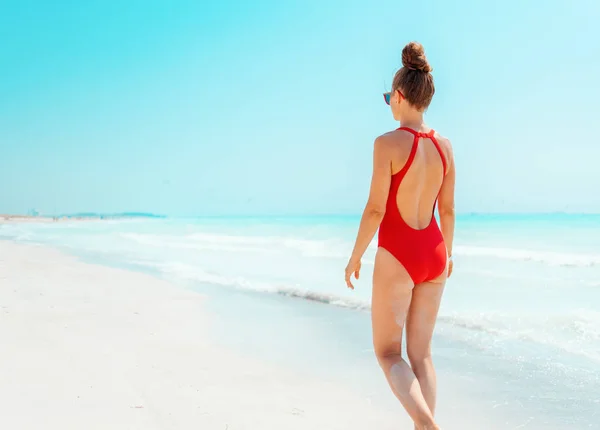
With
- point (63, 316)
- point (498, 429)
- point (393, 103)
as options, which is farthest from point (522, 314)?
point (63, 316)

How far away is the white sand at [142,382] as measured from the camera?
3051 millimetres

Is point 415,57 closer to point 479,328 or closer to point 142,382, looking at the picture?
point 142,382

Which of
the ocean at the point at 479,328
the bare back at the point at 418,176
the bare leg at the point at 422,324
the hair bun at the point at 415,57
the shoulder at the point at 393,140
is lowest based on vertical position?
the ocean at the point at 479,328

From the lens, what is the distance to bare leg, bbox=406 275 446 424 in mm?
2596

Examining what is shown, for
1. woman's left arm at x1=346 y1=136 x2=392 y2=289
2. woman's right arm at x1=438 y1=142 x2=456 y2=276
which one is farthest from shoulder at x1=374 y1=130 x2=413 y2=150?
woman's right arm at x1=438 y1=142 x2=456 y2=276

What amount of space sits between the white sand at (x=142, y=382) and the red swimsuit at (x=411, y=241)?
1344 mm

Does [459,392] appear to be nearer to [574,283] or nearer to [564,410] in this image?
[564,410]

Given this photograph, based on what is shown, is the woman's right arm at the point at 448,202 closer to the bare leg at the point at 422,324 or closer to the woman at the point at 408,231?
the woman at the point at 408,231

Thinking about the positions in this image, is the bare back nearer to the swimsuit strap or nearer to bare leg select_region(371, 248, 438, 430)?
the swimsuit strap

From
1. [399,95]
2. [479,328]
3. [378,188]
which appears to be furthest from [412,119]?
[479,328]

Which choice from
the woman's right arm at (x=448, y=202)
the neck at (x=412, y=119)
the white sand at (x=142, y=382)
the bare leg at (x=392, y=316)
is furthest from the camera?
the white sand at (x=142, y=382)

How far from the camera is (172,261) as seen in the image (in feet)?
45.4

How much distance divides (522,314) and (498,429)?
378 centimetres

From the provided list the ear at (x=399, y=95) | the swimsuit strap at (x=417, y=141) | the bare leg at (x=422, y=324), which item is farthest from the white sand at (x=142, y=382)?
the ear at (x=399, y=95)
